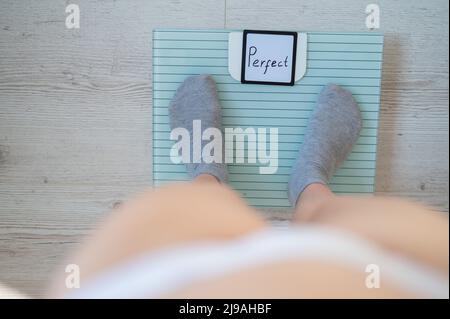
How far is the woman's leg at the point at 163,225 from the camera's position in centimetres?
38

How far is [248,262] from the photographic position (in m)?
0.36

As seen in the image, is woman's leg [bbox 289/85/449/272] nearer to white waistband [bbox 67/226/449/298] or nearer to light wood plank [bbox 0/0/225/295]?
white waistband [bbox 67/226/449/298]

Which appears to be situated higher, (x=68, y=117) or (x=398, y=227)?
(x=68, y=117)

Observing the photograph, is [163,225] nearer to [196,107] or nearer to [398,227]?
[398,227]

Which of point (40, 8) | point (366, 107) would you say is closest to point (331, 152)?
point (366, 107)

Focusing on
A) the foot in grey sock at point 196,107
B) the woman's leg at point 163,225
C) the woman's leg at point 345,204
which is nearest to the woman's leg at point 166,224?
the woman's leg at point 163,225

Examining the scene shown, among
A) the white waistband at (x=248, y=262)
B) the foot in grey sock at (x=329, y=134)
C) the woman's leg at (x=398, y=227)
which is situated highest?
the foot in grey sock at (x=329, y=134)

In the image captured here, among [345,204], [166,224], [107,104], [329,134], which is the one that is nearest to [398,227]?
Result: [345,204]

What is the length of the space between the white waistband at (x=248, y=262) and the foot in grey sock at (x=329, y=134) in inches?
17.3

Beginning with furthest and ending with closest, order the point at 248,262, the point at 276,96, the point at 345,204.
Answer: the point at 276,96, the point at 345,204, the point at 248,262

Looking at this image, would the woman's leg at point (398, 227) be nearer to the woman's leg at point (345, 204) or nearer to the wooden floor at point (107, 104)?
the woman's leg at point (345, 204)

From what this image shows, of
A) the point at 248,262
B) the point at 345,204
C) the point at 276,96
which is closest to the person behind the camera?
the point at 248,262

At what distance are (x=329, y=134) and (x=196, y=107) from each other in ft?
0.85

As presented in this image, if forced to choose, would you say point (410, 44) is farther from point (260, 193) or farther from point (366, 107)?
point (260, 193)
